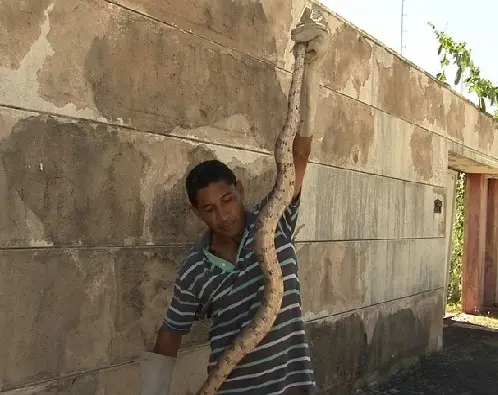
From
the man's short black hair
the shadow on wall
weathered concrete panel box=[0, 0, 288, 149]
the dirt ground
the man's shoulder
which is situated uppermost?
weathered concrete panel box=[0, 0, 288, 149]

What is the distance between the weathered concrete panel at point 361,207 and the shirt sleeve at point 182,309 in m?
1.94

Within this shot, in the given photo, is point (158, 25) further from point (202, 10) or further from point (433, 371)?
point (433, 371)

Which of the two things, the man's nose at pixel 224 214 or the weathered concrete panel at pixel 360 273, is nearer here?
the man's nose at pixel 224 214

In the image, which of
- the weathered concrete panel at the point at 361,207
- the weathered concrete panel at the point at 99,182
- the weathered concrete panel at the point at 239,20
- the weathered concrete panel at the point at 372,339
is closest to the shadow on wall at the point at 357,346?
the weathered concrete panel at the point at 372,339

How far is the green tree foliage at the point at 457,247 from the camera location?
10781 millimetres

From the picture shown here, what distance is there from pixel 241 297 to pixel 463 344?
234 inches

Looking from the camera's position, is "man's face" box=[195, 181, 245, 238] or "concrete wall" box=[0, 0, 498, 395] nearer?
"man's face" box=[195, 181, 245, 238]

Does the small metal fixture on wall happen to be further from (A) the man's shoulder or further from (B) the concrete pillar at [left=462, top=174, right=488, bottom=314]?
(A) the man's shoulder

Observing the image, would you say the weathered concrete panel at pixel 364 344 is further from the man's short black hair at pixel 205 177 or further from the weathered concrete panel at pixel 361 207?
the man's short black hair at pixel 205 177

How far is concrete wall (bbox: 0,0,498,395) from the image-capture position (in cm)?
241

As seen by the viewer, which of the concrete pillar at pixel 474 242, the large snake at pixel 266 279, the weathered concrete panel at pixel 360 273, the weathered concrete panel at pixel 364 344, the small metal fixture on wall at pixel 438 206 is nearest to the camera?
the large snake at pixel 266 279

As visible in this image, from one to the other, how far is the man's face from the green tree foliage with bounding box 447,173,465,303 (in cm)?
904

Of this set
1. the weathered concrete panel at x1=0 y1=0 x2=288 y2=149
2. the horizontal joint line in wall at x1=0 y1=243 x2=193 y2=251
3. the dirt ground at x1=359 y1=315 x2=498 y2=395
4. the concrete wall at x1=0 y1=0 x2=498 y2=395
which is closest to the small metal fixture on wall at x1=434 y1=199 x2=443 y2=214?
the dirt ground at x1=359 y1=315 x2=498 y2=395

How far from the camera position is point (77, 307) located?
8.59 feet
